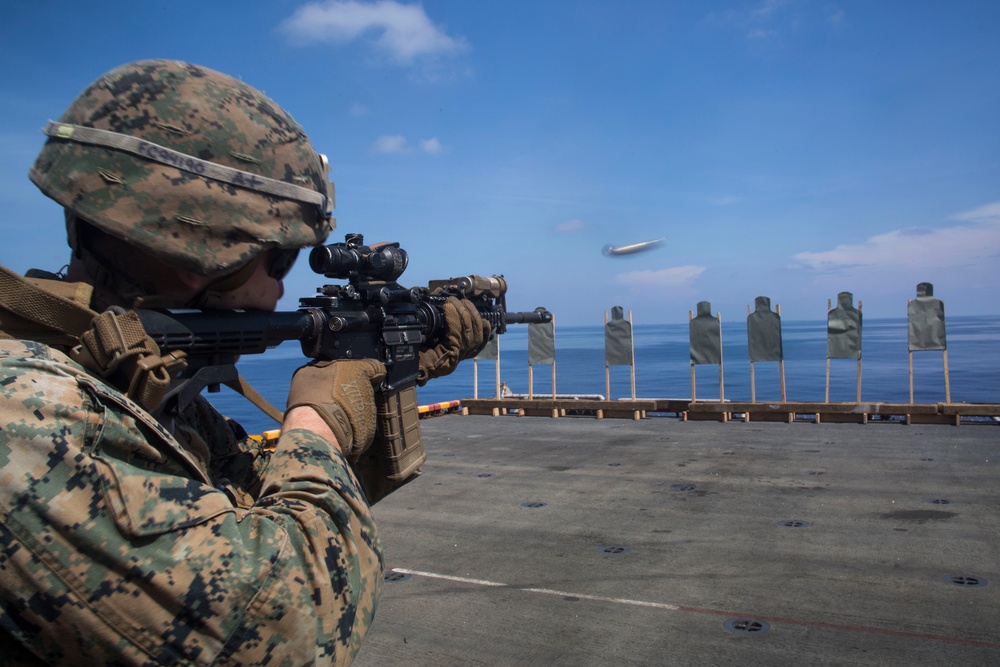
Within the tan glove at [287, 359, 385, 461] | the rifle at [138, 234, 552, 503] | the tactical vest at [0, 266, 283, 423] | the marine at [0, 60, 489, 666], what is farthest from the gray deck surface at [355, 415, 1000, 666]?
the tactical vest at [0, 266, 283, 423]

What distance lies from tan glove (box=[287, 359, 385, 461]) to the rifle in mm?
255

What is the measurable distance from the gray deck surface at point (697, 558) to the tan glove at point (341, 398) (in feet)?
8.77

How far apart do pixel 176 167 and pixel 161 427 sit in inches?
26.4

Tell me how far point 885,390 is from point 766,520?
33113 mm

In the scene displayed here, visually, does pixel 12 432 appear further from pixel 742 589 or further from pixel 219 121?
pixel 742 589

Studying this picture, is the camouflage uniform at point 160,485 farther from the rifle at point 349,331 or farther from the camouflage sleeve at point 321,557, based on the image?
the rifle at point 349,331

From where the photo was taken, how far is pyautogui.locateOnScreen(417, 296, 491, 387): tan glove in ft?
12.5

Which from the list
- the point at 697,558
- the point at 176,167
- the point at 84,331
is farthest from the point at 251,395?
the point at 697,558

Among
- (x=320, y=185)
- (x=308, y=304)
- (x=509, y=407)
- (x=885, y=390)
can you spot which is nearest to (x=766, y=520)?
(x=308, y=304)

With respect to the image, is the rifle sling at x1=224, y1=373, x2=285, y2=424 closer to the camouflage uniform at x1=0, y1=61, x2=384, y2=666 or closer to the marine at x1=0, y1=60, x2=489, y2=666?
the marine at x1=0, y1=60, x2=489, y2=666

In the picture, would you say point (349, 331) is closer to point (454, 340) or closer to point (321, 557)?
point (454, 340)

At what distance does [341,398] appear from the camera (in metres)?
2.02

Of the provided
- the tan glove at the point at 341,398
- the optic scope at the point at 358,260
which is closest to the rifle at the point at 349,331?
the optic scope at the point at 358,260

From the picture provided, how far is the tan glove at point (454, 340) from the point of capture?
3801 mm
